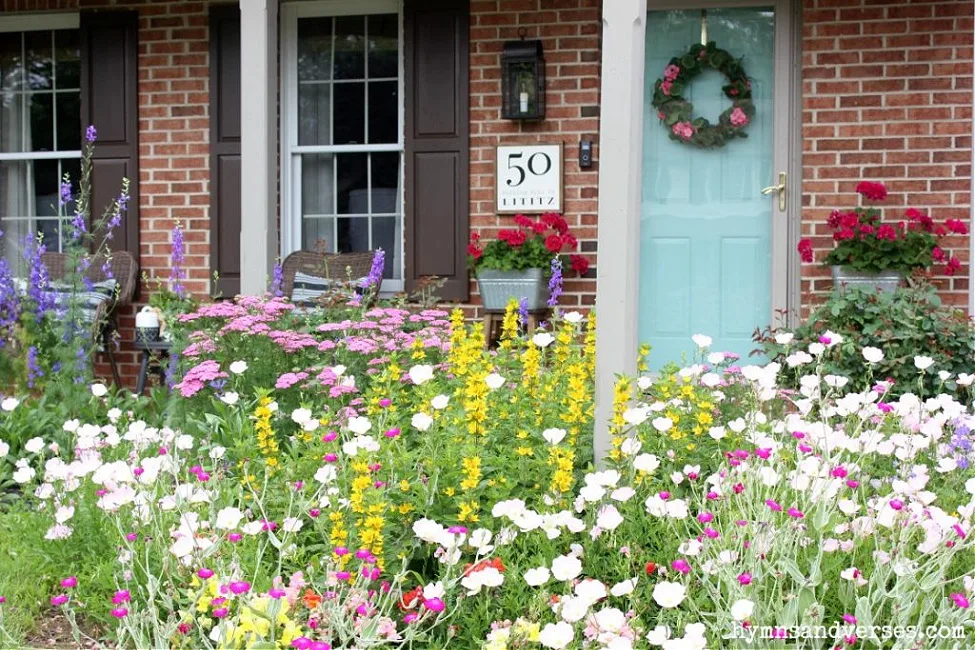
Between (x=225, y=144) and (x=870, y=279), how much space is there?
3655 mm

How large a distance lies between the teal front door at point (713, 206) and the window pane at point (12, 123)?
12.7ft

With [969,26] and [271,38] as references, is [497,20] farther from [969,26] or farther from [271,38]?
[969,26]

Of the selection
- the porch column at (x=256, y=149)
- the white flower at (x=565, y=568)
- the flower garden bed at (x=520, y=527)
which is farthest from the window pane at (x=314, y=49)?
the white flower at (x=565, y=568)

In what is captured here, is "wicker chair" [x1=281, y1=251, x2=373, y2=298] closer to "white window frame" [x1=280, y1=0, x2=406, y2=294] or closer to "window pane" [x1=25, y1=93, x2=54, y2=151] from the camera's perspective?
"white window frame" [x1=280, y1=0, x2=406, y2=294]

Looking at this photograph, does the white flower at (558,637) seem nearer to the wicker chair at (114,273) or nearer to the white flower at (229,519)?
the white flower at (229,519)

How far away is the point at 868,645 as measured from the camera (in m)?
2.07

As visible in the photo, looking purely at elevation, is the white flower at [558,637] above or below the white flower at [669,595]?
below

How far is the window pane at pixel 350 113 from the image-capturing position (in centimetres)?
627

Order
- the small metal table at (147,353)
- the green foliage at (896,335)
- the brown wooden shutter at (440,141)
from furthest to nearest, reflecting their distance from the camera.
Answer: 1. the brown wooden shutter at (440,141)
2. the small metal table at (147,353)
3. the green foliage at (896,335)

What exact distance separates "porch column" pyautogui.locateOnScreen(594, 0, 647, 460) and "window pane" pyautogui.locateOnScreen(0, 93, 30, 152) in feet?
15.7

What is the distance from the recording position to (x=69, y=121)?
6582mm

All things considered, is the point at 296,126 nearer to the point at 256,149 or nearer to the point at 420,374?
the point at 256,149

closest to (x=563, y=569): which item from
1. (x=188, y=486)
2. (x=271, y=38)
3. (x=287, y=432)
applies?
(x=188, y=486)

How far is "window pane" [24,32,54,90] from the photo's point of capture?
21.7 ft
